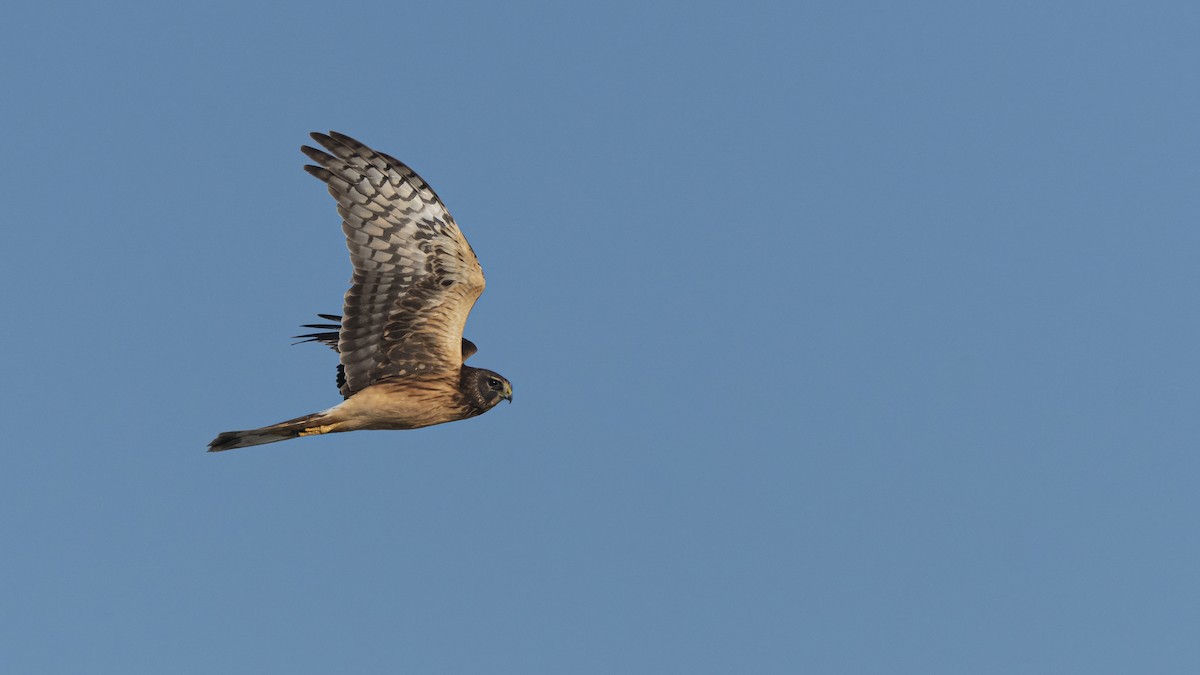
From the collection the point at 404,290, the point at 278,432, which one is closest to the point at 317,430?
the point at 278,432

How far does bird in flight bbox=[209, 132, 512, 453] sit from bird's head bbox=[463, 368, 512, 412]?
0.01 m

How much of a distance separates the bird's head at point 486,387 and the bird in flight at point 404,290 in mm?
11

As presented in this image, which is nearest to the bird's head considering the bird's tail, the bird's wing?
the bird's wing

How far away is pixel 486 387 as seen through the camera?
15344mm

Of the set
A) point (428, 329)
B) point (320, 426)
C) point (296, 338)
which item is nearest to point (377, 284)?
point (428, 329)

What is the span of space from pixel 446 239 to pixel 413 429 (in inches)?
83.2

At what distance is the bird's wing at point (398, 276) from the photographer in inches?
606

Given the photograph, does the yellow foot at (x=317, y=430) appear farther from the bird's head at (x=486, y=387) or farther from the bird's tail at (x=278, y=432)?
the bird's head at (x=486, y=387)

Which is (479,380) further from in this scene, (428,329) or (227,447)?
(227,447)

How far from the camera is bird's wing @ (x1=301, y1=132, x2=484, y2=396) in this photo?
15391mm

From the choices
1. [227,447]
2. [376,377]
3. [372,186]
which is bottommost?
[227,447]

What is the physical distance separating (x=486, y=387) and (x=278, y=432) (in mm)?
2243

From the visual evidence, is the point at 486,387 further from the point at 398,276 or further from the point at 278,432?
the point at 278,432

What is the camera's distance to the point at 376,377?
50.6 ft
